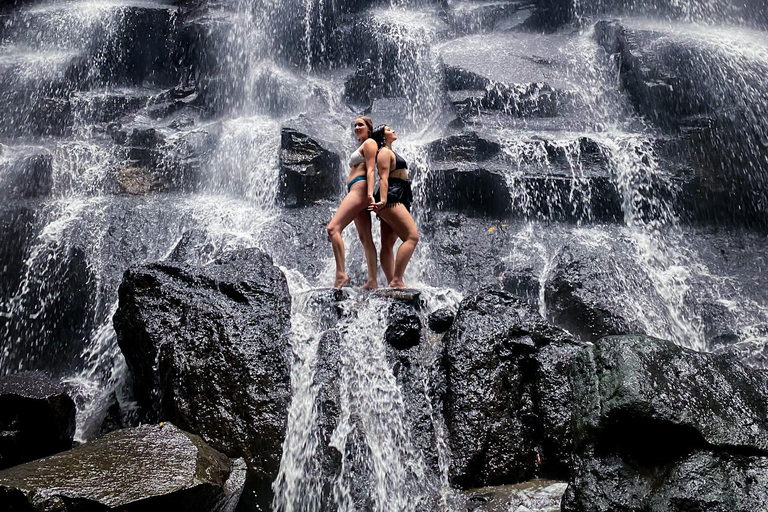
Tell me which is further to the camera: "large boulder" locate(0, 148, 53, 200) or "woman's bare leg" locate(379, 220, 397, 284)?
"large boulder" locate(0, 148, 53, 200)

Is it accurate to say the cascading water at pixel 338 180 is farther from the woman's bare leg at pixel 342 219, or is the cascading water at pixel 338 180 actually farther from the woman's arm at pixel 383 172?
the woman's arm at pixel 383 172

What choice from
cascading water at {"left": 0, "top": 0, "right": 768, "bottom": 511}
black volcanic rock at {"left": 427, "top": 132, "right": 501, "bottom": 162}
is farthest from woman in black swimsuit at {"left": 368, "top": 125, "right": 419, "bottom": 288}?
black volcanic rock at {"left": 427, "top": 132, "right": 501, "bottom": 162}

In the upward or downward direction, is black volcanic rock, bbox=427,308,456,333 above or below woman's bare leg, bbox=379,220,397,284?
below

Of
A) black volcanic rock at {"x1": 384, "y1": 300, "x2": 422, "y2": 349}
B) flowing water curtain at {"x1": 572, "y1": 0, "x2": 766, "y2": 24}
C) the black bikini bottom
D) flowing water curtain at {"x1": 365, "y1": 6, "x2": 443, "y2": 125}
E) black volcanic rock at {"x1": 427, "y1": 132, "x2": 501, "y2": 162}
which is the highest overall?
flowing water curtain at {"x1": 572, "y1": 0, "x2": 766, "y2": 24}

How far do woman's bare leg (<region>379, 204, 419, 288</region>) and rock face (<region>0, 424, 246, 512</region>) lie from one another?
287 cm

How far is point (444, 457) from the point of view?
4477 mm

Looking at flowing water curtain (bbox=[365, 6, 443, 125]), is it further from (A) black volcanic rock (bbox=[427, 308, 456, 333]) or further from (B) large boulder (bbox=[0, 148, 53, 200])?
(A) black volcanic rock (bbox=[427, 308, 456, 333])

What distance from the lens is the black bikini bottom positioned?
6172mm

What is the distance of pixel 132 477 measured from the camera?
136 inches

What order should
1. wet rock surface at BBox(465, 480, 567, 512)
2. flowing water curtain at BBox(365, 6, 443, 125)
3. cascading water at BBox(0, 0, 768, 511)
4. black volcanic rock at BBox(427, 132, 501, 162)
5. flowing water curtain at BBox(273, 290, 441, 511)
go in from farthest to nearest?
flowing water curtain at BBox(365, 6, 443, 125) < black volcanic rock at BBox(427, 132, 501, 162) < cascading water at BBox(0, 0, 768, 511) < flowing water curtain at BBox(273, 290, 441, 511) < wet rock surface at BBox(465, 480, 567, 512)

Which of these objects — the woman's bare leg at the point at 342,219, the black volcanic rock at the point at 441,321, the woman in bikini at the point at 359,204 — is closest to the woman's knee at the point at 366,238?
the woman in bikini at the point at 359,204

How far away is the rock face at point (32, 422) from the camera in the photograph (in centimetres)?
452

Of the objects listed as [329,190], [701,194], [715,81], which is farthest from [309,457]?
[715,81]

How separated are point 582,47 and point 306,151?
25.9 ft
